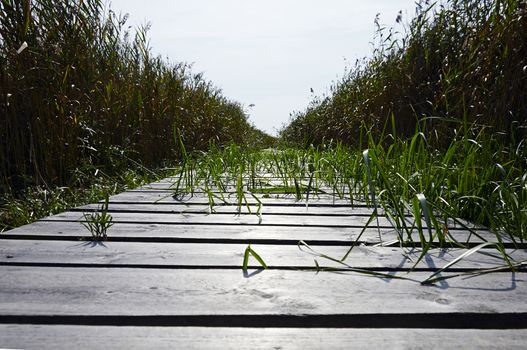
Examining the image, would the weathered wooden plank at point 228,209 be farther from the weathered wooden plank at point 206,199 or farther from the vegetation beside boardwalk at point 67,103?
the vegetation beside boardwalk at point 67,103

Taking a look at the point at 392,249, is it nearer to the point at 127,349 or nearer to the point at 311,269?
the point at 311,269

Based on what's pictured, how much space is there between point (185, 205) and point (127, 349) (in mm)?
1450

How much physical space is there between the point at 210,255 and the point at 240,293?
1.04ft

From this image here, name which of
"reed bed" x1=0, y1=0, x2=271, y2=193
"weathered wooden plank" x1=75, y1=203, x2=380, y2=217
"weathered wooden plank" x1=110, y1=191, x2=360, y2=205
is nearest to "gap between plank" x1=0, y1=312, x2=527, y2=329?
"weathered wooden plank" x1=75, y1=203, x2=380, y2=217

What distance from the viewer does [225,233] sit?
60.3 inches

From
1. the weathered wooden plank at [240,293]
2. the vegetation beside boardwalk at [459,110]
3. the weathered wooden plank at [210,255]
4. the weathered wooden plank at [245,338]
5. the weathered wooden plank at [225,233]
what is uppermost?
the vegetation beside boardwalk at [459,110]

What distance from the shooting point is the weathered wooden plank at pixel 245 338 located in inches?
29.3

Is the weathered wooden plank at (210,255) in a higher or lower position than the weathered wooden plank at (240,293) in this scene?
higher

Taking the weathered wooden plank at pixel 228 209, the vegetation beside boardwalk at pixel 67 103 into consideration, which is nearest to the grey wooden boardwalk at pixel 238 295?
the weathered wooden plank at pixel 228 209

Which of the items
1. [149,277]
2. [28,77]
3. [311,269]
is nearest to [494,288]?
[311,269]

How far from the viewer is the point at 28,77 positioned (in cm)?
270

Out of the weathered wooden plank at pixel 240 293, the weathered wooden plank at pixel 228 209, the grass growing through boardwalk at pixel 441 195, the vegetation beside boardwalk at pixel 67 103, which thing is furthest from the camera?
the vegetation beside boardwalk at pixel 67 103

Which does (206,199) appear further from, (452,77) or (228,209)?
(452,77)

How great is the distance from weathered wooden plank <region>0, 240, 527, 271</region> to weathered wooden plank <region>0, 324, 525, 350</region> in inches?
14.2
